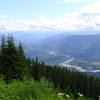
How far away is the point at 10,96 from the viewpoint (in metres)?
9.14

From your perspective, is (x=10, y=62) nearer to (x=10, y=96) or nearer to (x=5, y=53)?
(x=5, y=53)

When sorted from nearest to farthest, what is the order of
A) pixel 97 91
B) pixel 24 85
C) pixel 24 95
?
1. pixel 24 95
2. pixel 24 85
3. pixel 97 91

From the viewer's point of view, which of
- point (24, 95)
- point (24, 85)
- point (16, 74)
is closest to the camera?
point (24, 95)

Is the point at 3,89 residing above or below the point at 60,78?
above

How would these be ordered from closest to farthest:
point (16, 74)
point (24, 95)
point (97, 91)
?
1. point (24, 95)
2. point (16, 74)
3. point (97, 91)

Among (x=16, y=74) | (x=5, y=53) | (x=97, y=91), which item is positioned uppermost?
(x=5, y=53)

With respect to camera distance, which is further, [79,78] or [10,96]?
[79,78]

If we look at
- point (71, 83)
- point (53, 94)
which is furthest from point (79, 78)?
point (53, 94)

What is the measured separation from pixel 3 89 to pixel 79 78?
292ft

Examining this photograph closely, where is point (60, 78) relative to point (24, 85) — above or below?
below

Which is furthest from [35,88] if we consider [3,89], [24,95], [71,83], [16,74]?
[71,83]

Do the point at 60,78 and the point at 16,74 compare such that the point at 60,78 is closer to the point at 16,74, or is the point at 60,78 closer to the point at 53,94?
the point at 16,74

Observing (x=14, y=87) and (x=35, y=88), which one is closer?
(x=35, y=88)

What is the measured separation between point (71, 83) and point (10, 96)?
87.4 metres
